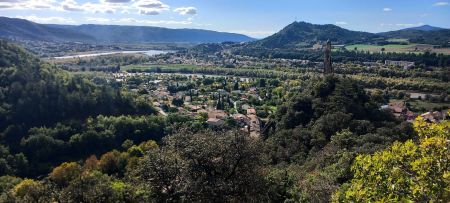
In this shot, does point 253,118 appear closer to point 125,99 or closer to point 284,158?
point 125,99

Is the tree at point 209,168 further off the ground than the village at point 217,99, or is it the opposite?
the tree at point 209,168

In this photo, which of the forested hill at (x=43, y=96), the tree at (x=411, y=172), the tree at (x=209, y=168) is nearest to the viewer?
the tree at (x=411, y=172)

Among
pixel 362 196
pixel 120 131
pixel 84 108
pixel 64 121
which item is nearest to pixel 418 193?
pixel 362 196

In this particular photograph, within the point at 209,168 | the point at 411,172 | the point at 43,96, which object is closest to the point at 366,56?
the point at 43,96

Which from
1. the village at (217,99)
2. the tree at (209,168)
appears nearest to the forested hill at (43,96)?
the village at (217,99)

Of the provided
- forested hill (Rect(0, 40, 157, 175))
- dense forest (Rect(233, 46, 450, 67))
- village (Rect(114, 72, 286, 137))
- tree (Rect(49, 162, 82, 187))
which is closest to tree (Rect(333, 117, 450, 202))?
tree (Rect(49, 162, 82, 187))

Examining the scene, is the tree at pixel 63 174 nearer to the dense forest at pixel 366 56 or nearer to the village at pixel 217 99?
the village at pixel 217 99
